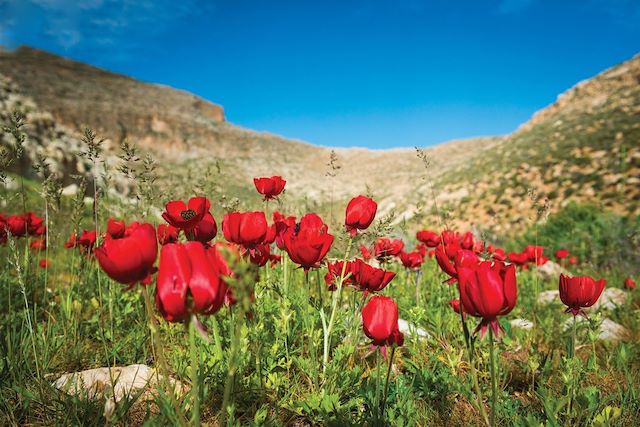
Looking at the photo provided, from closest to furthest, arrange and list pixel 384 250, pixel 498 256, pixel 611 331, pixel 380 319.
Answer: pixel 380 319 < pixel 384 250 < pixel 498 256 < pixel 611 331

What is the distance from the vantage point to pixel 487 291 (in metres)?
1.22

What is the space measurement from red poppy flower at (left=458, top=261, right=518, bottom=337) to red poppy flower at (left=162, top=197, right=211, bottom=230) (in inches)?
41.2

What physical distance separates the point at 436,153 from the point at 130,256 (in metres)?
52.5

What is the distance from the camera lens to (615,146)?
11750 mm

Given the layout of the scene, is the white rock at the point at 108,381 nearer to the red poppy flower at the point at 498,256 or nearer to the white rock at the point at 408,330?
the white rock at the point at 408,330

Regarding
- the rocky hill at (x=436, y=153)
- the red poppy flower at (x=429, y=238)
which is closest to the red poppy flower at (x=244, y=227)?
the rocky hill at (x=436, y=153)

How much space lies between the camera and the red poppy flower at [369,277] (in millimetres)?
1870

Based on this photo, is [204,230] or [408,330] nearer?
[204,230]

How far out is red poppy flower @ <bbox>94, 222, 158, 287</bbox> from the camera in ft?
3.29

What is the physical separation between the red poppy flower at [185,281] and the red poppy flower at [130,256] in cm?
9

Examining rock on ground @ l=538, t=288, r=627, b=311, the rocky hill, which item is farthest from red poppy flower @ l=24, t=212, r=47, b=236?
rock on ground @ l=538, t=288, r=627, b=311

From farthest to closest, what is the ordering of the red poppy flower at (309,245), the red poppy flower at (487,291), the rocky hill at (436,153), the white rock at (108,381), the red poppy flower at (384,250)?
1. the rocky hill at (436,153)
2. the red poppy flower at (384,250)
3. the white rock at (108,381)
4. the red poppy flower at (309,245)
5. the red poppy flower at (487,291)

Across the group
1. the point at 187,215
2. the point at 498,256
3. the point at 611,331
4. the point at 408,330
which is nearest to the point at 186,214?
the point at 187,215

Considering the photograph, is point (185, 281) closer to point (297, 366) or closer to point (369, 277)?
point (369, 277)
